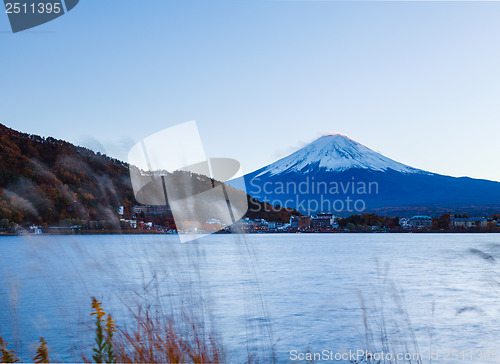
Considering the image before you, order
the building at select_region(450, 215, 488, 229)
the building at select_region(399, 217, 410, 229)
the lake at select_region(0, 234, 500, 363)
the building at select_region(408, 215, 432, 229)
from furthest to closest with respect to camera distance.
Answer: the building at select_region(399, 217, 410, 229)
the building at select_region(408, 215, 432, 229)
the building at select_region(450, 215, 488, 229)
the lake at select_region(0, 234, 500, 363)

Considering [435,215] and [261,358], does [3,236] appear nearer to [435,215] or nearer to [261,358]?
[261,358]

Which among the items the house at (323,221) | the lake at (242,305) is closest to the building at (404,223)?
the house at (323,221)

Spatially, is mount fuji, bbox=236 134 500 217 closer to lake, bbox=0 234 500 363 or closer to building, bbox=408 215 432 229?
building, bbox=408 215 432 229

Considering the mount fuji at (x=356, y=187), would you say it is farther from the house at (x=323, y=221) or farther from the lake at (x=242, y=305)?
the lake at (x=242, y=305)

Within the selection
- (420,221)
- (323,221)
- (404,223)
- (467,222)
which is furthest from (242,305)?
(404,223)

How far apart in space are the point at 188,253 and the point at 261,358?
274cm

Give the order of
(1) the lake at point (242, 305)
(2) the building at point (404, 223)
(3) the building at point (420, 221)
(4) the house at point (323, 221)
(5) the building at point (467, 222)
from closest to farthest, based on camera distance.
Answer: (1) the lake at point (242, 305), (5) the building at point (467, 222), (3) the building at point (420, 221), (2) the building at point (404, 223), (4) the house at point (323, 221)

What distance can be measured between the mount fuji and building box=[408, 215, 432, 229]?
1.00 metres

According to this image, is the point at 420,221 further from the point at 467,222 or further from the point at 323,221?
the point at 323,221

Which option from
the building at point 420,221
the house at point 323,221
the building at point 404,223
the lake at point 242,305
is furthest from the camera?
the house at point 323,221

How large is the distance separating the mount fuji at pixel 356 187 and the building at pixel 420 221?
1000mm

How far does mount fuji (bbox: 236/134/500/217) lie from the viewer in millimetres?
82500

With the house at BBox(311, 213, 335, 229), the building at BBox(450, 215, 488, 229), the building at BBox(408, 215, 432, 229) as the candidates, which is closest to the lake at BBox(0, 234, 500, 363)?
the building at BBox(408, 215, 432, 229)

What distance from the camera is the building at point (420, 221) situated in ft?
259
